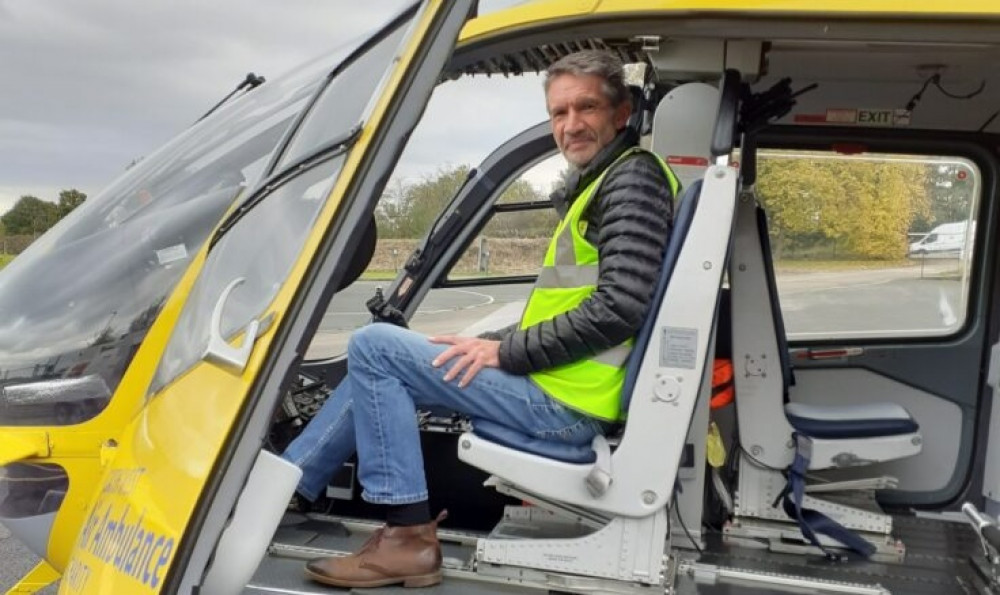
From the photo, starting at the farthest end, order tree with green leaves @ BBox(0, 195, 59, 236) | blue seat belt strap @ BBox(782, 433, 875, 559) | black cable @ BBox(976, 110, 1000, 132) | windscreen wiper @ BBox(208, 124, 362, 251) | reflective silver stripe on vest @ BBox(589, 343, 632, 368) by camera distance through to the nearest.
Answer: tree with green leaves @ BBox(0, 195, 59, 236) → black cable @ BBox(976, 110, 1000, 132) → blue seat belt strap @ BBox(782, 433, 875, 559) → reflective silver stripe on vest @ BBox(589, 343, 632, 368) → windscreen wiper @ BBox(208, 124, 362, 251)

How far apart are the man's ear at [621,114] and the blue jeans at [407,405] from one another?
811mm

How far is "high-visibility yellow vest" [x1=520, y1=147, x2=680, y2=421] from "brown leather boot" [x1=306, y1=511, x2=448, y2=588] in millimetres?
568

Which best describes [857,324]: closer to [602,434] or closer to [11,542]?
[602,434]

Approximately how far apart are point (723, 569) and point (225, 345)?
5.86 feet

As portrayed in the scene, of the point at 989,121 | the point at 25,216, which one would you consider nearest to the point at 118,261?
the point at 989,121

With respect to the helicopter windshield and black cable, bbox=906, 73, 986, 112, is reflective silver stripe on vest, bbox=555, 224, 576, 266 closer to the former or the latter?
the helicopter windshield

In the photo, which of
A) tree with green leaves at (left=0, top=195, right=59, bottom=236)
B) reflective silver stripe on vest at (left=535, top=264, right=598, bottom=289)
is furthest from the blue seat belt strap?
tree with green leaves at (left=0, top=195, right=59, bottom=236)

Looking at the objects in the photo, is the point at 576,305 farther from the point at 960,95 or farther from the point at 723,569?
the point at 960,95

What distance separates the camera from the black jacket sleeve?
2.23 meters

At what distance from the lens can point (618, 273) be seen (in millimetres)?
2232

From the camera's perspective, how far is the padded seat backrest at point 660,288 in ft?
7.60

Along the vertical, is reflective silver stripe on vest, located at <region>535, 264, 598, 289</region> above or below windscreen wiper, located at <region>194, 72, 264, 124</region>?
below

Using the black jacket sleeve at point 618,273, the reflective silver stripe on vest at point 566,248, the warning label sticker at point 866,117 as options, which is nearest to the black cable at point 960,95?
the warning label sticker at point 866,117

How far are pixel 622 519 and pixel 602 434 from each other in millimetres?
245
